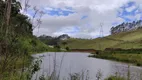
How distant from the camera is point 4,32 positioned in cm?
496

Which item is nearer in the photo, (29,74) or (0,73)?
(0,73)

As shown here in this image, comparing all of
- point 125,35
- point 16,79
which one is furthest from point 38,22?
point 125,35

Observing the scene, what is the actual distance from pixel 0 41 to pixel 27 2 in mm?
999

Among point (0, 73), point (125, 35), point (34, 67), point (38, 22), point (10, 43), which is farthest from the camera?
point (125, 35)

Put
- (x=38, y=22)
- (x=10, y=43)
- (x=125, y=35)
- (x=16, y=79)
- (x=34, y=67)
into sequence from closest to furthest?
(x=10, y=43) → (x=38, y=22) → (x=16, y=79) → (x=34, y=67) → (x=125, y=35)

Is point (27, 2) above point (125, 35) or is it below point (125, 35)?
below

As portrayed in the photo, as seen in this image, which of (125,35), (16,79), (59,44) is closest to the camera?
(59,44)

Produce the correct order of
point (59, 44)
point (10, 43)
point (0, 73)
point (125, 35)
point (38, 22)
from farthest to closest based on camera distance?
1. point (125, 35)
2. point (59, 44)
3. point (38, 22)
4. point (0, 73)
5. point (10, 43)

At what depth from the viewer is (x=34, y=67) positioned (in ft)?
29.9

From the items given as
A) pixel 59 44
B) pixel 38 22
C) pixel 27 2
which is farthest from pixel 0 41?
pixel 59 44

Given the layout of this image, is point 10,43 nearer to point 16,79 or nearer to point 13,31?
point 13,31

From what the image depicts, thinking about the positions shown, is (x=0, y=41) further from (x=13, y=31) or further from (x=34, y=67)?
(x=34, y=67)

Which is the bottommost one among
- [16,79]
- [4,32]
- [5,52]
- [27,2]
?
[16,79]

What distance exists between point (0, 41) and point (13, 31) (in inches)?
14.1
